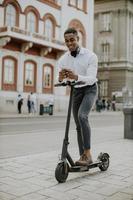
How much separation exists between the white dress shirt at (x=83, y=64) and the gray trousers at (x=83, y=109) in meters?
0.18

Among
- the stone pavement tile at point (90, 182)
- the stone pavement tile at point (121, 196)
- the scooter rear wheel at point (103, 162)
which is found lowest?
the stone pavement tile at point (121, 196)

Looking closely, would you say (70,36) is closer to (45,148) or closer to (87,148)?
(87,148)

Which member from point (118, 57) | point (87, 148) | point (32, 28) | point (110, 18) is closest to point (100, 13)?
point (110, 18)

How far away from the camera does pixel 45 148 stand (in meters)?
7.76

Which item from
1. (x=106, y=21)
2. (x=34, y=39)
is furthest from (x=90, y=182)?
(x=106, y=21)

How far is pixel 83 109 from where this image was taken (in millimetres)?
4992

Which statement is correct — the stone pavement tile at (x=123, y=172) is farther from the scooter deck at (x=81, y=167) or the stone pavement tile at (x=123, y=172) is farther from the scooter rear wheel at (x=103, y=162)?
the scooter deck at (x=81, y=167)

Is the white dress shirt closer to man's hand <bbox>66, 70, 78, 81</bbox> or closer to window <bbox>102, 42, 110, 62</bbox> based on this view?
man's hand <bbox>66, 70, 78, 81</bbox>

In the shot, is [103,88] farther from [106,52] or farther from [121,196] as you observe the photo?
[121,196]

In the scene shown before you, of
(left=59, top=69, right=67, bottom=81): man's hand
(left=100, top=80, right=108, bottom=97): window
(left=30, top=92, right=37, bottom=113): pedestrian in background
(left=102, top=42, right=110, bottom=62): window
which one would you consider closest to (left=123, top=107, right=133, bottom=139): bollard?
(left=59, top=69, right=67, bottom=81): man's hand

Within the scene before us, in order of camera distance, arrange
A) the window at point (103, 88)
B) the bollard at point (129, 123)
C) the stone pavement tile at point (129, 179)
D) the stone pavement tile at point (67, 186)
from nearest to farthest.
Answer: the stone pavement tile at point (67, 186) → the stone pavement tile at point (129, 179) → the bollard at point (129, 123) → the window at point (103, 88)

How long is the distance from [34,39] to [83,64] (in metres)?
13.6

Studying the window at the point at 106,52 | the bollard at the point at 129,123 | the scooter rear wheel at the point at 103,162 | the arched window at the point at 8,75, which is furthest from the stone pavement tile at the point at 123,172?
the window at the point at 106,52

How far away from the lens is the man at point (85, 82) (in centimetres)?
483
